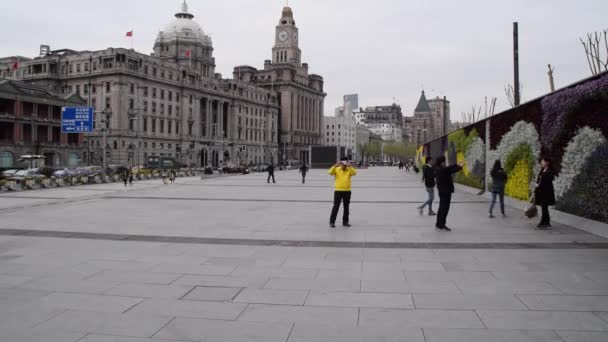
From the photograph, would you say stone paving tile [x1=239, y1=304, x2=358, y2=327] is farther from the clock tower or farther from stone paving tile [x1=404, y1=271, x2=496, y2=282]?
the clock tower

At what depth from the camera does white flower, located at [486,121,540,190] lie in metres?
15.2

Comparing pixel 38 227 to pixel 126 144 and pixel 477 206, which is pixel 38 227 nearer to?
pixel 477 206

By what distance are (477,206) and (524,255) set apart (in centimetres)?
955

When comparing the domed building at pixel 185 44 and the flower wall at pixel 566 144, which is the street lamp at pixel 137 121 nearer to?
the domed building at pixel 185 44

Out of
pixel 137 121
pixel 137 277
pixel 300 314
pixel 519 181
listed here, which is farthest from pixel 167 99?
pixel 300 314

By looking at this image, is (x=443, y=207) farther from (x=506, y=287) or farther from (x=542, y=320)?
(x=542, y=320)

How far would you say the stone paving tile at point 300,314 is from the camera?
5035 millimetres

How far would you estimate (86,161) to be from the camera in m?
77.2

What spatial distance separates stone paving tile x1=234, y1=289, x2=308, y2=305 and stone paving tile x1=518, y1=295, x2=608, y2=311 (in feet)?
8.86

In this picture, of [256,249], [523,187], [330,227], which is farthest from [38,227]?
[523,187]

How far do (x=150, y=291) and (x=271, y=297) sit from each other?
5.33ft

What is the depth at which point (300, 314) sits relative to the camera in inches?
206

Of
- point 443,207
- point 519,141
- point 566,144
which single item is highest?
point 519,141

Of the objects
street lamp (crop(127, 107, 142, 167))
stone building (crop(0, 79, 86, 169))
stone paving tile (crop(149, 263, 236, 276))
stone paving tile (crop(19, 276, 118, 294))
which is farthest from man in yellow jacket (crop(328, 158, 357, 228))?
street lamp (crop(127, 107, 142, 167))
